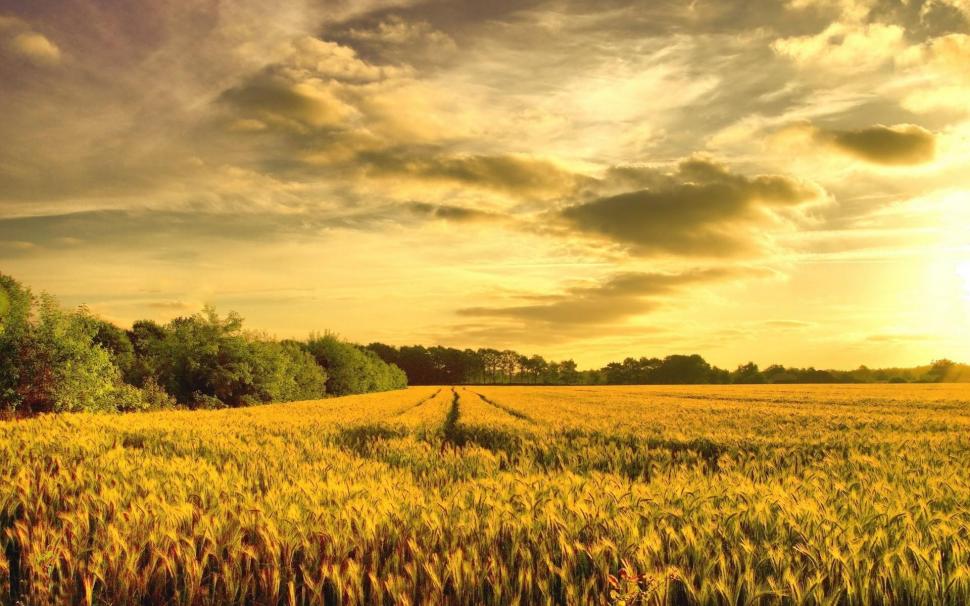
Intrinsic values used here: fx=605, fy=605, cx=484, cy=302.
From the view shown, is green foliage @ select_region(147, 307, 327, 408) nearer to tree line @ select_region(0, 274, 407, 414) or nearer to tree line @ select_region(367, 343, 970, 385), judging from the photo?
tree line @ select_region(0, 274, 407, 414)

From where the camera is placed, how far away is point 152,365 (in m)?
51.9

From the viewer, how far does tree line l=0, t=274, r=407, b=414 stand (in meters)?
27.9

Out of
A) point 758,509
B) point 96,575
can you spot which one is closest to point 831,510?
point 758,509

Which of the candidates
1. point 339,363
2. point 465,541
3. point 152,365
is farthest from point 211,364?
point 465,541

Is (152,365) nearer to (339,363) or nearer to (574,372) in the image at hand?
(339,363)

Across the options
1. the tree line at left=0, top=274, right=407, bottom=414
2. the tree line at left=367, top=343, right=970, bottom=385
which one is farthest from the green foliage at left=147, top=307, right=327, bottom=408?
the tree line at left=367, top=343, right=970, bottom=385

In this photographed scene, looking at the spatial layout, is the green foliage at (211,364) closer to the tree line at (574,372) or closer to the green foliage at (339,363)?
the green foliage at (339,363)

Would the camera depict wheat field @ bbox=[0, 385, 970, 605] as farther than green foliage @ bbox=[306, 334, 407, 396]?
No

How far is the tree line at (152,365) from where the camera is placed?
2791cm

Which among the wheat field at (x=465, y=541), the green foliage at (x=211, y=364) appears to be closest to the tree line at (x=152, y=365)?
the green foliage at (x=211, y=364)

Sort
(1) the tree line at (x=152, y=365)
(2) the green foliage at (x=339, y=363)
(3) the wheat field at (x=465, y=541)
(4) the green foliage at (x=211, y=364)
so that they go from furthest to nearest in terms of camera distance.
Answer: (2) the green foliage at (x=339, y=363), (4) the green foliage at (x=211, y=364), (1) the tree line at (x=152, y=365), (3) the wheat field at (x=465, y=541)

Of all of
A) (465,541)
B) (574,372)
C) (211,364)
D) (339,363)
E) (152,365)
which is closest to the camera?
(465,541)

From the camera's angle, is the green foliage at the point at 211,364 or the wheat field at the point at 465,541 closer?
the wheat field at the point at 465,541

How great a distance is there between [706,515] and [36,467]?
8.21 m
